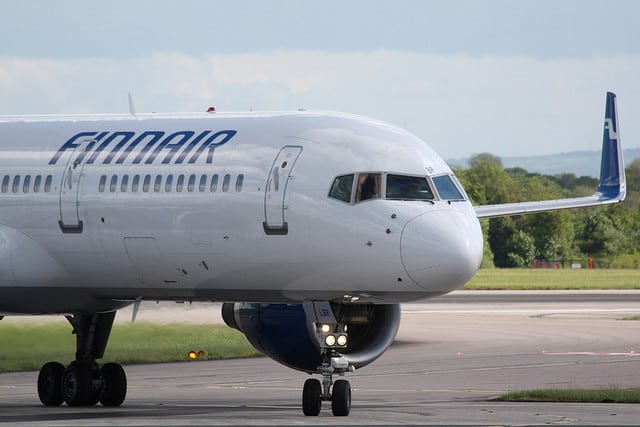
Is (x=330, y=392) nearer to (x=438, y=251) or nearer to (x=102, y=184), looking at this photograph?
(x=438, y=251)

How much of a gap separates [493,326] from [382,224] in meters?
29.5

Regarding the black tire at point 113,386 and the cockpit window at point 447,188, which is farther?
the black tire at point 113,386

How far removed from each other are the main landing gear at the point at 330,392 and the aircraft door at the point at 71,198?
15.9ft

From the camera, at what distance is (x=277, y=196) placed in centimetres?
2456

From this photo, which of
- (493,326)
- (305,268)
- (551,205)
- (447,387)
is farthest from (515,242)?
(305,268)

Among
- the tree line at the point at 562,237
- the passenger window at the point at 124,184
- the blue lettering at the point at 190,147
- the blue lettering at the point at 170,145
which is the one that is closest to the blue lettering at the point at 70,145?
the passenger window at the point at 124,184

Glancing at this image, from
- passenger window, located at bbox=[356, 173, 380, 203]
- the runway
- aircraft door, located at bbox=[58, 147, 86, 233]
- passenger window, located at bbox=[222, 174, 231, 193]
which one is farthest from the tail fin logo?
passenger window, located at bbox=[356, 173, 380, 203]

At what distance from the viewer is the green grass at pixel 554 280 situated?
85812 mm

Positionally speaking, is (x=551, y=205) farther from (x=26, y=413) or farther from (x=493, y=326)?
(x=26, y=413)

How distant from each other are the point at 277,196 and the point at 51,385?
7.12 meters

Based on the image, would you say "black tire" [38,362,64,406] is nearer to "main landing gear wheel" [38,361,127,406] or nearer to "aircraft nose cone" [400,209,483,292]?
"main landing gear wheel" [38,361,127,406]

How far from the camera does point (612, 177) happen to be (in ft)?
158

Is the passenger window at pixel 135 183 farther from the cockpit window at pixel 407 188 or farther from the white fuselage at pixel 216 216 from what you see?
the cockpit window at pixel 407 188

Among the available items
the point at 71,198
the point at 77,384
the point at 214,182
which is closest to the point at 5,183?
the point at 71,198
